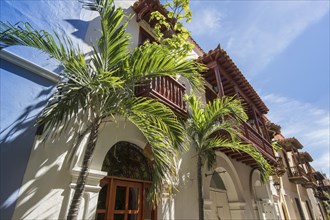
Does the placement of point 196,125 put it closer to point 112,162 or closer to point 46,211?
point 112,162

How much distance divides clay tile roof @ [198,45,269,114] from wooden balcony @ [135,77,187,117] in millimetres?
2148

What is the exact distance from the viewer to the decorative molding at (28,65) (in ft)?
9.91

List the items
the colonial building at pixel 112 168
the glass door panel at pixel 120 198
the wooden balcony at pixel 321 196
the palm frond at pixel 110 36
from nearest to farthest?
the colonial building at pixel 112 168 < the palm frond at pixel 110 36 < the glass door panel at pixel 120 198 < the wooden balcony at pixel 321 196

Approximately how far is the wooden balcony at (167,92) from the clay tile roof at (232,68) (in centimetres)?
215

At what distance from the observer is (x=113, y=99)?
2.94 m

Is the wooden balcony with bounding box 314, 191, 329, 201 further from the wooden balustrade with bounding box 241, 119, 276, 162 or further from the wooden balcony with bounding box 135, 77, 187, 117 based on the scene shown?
the wooden balcony with bounding box 135, 77, 187, 117

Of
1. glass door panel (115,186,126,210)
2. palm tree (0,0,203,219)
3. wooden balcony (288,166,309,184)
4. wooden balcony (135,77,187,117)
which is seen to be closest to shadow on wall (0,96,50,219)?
palm tree (0,0,203,219)

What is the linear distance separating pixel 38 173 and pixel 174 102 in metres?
3.32

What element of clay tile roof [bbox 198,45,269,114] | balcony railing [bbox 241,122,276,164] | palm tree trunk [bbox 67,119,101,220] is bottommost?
palm tree trunk [bbox 67,119,101,220]

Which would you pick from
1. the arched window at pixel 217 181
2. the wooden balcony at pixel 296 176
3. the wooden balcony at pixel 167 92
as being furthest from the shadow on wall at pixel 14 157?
the wooden balcony at pixel 296 176

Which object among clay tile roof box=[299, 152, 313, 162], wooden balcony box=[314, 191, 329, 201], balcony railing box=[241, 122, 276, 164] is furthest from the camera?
wooden balcony box=[314, 191, 329, 201]

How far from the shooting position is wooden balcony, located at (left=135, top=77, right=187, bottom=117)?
4479 millimetres

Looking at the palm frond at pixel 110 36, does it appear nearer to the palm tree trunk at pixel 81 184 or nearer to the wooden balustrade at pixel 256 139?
the palm tree trunk at pixel 81 184

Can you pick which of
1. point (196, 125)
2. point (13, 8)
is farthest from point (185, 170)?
point (13, 8)
